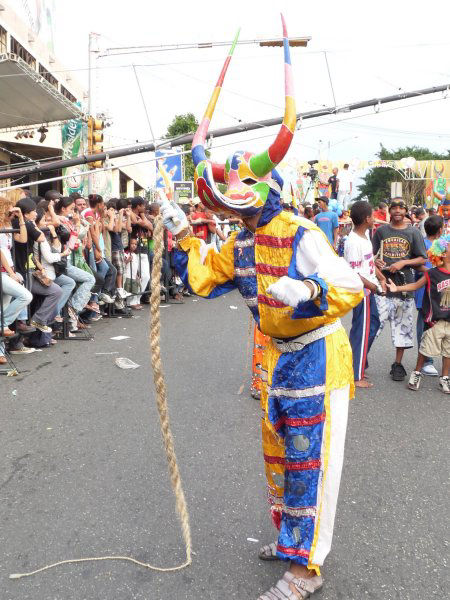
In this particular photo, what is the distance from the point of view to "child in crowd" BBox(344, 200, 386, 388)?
5.61 meters

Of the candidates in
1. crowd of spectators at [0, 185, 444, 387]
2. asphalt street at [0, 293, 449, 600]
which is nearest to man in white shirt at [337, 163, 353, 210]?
crowd of spectators at [0, 185, 444, 387]

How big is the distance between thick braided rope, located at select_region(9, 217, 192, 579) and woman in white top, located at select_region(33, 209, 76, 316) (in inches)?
196

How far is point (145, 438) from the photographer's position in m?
4.23

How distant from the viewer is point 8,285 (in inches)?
247

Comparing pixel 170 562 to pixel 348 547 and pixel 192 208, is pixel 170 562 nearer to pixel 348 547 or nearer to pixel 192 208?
pixel 348 547

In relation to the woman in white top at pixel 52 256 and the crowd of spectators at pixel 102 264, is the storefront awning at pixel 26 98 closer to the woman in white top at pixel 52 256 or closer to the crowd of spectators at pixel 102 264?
the crowd of spectators at pixel 102 264

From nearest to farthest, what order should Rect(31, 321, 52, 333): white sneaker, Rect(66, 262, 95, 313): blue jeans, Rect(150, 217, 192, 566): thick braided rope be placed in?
Rect(150, 217, 192, 566): thick braided rope → Rect(31, 321, 52, 333): white sneaker → Rect(66, 262, 95, 313): blue jeans

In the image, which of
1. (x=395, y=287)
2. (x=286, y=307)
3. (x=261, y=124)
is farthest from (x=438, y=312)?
(x=261, y=124)

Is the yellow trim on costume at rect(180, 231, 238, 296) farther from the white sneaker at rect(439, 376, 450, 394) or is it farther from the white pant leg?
the white sneaker at rect(439, 376, 450, 394)

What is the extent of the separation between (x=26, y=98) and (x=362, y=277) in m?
10.4

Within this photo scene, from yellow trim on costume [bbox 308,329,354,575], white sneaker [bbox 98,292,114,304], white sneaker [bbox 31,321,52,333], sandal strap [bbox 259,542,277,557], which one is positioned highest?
yellow trim on costume [bbox 308,329,354,575]

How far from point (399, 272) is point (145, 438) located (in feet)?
10.7

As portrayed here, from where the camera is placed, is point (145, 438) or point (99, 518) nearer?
point (99, 518)

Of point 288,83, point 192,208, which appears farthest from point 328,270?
point 192,208
